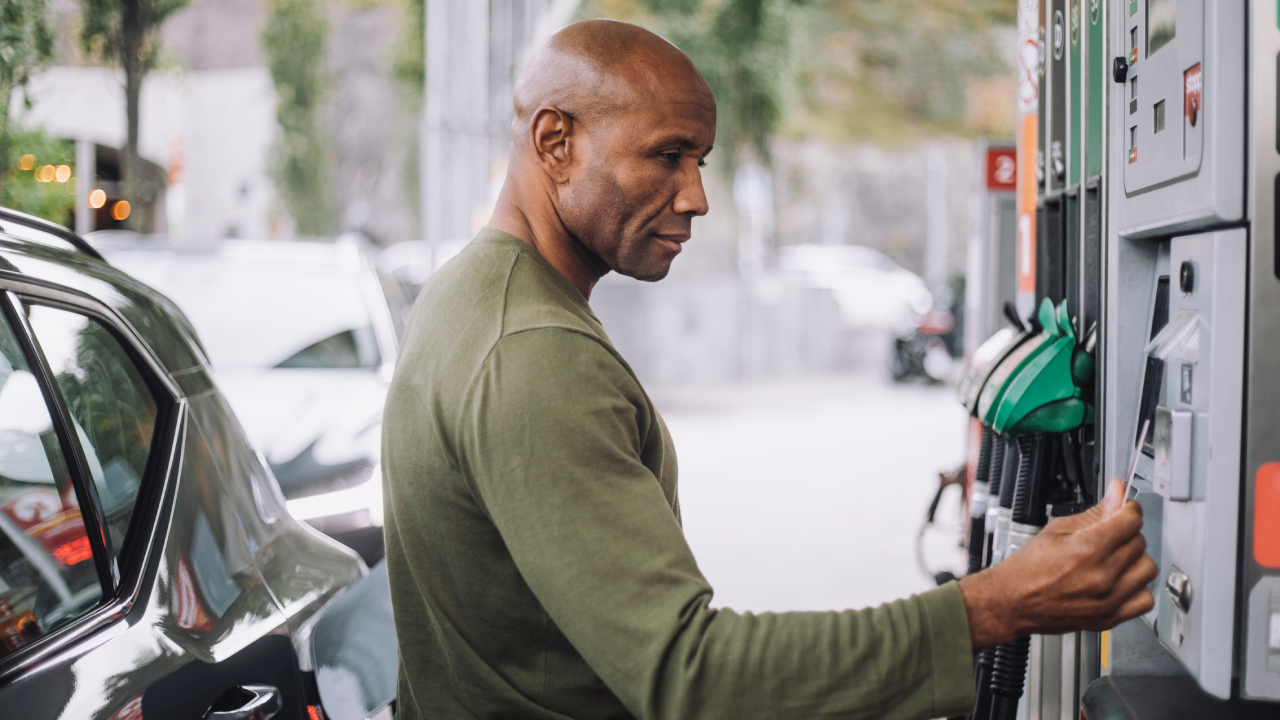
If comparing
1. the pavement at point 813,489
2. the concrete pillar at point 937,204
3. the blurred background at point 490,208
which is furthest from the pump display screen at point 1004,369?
the concrete pillar at point 937,204

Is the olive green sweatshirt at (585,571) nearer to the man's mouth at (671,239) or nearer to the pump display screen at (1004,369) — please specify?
the man's mouth at (671,239)

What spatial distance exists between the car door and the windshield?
3772mm

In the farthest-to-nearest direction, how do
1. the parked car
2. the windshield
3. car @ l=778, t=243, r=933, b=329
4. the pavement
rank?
car @ l=778, t=243, r=933, b=329 < the pavement < the windshield < the parked car

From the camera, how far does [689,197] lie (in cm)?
163

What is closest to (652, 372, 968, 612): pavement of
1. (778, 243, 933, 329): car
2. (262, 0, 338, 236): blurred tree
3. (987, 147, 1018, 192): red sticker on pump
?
(987, 147, 1018, 192): red sticker on pump

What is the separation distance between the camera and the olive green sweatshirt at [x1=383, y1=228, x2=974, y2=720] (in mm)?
1285

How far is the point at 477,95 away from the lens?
11.9 m

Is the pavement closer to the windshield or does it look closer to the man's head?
the windshield

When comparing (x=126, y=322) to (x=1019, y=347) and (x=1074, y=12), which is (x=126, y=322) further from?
(x=1074, y=12)

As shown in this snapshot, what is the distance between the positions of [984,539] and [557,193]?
161 centimetres

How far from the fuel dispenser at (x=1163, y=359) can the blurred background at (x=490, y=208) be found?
67.7 inches

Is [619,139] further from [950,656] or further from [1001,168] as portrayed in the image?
[1001,168]

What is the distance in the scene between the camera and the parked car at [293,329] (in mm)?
5141

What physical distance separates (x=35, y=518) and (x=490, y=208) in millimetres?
11632
